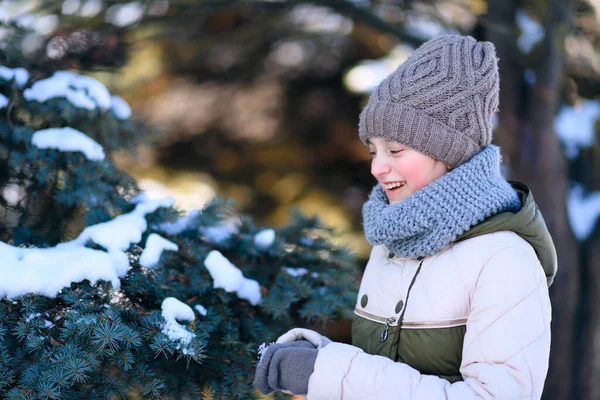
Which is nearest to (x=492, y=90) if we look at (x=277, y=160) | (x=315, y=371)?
(x=315, y=371)

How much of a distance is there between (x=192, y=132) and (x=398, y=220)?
528 cm

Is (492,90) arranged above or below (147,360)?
above

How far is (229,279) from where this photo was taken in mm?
2072

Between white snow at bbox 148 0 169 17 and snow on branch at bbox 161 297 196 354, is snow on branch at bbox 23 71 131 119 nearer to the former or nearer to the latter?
snow on branch at bbox 161 297 196 354

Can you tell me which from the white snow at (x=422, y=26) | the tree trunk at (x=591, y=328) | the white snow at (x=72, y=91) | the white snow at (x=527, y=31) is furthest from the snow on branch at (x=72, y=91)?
the tree trunk at (x=591, y=328)

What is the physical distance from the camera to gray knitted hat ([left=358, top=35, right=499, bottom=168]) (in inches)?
→ 64.5

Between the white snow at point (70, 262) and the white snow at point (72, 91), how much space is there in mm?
590

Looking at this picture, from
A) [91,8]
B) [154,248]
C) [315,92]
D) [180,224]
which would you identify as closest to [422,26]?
[315,92]

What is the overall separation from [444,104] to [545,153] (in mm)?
2474

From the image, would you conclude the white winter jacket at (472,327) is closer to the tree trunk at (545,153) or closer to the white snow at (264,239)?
the white snow at (264,239)

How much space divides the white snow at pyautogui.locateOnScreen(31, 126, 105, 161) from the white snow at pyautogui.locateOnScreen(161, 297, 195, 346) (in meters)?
0.75

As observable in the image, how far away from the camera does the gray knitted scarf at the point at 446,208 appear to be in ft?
5.11

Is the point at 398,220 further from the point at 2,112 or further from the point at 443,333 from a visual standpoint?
the point at 2,112

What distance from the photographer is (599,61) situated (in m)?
4.42
